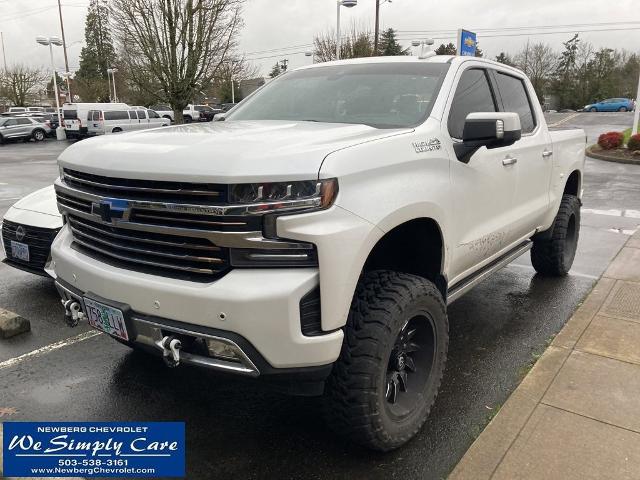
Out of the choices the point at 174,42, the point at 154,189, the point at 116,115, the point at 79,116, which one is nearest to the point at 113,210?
the point at 154,189

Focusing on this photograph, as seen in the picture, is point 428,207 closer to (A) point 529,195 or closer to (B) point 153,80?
(A) point 529,195

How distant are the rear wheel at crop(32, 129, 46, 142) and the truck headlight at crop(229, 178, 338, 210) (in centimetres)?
3464

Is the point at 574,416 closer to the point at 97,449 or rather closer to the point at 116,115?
the point at 97,449

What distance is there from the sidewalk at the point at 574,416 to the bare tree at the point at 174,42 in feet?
74.1

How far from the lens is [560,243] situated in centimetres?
527

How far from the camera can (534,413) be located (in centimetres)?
306

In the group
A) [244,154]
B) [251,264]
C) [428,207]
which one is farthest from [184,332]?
[428,207]

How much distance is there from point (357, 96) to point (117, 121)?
28275 millimetres

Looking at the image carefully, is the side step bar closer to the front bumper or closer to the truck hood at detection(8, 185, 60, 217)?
the front bumper

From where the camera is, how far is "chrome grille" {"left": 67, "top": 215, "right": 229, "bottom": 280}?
230 centimetres

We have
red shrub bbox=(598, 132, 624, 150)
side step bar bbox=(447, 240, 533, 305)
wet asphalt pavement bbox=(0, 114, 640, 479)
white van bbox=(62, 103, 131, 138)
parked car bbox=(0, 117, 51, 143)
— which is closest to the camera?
wet asphalt pavement bbox=(0, 114, 640, 479)

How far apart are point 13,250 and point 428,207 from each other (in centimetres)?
372

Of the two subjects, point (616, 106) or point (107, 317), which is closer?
point (107, 317)

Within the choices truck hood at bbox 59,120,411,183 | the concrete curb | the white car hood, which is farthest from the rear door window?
truck hood at bbox 59,120,411,183
